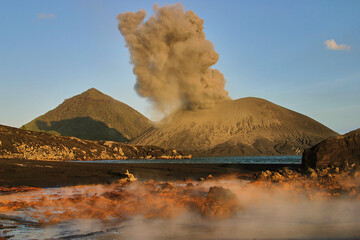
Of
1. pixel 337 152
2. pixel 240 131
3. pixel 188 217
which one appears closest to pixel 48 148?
pixel 337 152

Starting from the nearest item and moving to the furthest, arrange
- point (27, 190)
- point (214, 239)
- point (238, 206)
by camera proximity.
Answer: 1. point (214, 239)
2. point (238, 206)
3. point (27, 190)

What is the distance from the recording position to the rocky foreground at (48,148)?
46.2 m

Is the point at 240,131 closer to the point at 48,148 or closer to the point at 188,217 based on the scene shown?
the point at 48,148

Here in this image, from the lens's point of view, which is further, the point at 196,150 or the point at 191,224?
the point at 196,150

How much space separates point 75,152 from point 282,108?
517 feet

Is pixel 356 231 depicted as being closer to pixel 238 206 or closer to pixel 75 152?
pixel 238 206

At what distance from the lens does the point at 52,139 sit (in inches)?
2494

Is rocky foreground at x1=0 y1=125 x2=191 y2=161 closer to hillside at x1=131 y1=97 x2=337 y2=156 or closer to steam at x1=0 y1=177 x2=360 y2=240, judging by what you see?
steam at x1=0 y1=177 x2=360 y2=240

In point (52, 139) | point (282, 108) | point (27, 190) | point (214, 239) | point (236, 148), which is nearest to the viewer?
point (214, 239)

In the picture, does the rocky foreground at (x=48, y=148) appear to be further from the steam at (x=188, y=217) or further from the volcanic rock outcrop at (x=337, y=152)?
the volcanic rock outcrop at (x=337, y=152)

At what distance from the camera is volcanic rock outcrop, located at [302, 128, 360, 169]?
20594 millimetres

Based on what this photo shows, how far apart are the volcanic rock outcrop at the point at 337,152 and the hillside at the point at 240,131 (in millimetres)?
118999

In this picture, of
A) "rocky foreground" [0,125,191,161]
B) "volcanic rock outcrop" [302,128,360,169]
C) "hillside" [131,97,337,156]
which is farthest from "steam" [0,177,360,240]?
"hillside" [131,97,337,156]

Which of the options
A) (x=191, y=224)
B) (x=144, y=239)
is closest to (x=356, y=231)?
(x=191, y=224)
